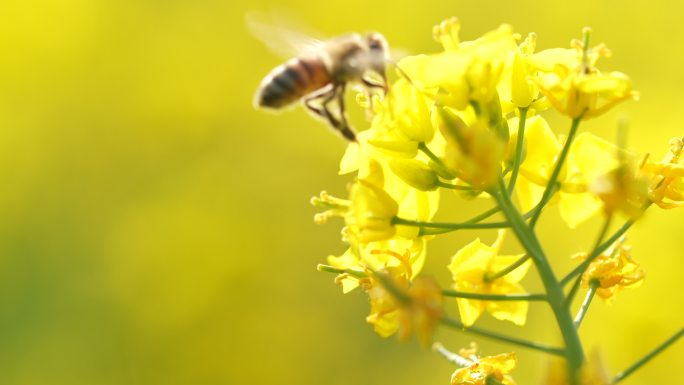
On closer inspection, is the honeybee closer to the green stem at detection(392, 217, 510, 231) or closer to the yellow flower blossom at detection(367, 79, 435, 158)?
the yellow flower blossom at detection(367, 79, 435, 158)

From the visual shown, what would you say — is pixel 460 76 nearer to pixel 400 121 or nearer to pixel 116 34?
pixel 400 121

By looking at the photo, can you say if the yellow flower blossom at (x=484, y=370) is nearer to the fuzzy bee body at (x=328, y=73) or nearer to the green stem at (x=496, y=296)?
the green stem at (x=496, y=296)

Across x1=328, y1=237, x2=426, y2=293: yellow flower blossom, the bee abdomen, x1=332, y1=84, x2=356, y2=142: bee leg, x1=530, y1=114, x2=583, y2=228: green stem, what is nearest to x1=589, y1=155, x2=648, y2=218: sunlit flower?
x1=530, y1=114, x2=583, y2=228: green stem

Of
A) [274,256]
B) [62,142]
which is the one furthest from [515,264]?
[62,142]

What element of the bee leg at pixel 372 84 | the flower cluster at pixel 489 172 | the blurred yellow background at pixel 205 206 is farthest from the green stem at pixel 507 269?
the blurred yellow background at pixel 205 206

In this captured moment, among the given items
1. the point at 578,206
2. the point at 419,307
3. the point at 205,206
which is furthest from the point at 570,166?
the point at 205,206
